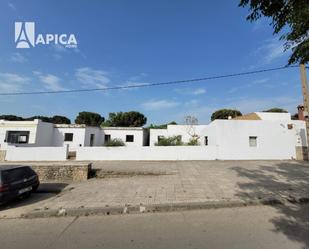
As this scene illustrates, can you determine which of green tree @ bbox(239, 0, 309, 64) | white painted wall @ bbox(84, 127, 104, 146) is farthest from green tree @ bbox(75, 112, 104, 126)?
green tree @ bbox(239, 0, 309, 64)

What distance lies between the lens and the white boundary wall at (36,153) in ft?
57.5

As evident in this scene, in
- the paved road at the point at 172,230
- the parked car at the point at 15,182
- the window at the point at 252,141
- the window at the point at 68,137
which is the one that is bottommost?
the paved road at the point at 172,230

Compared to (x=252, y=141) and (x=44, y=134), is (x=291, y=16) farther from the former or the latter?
(x=44, y=134)

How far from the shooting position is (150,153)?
669 inches

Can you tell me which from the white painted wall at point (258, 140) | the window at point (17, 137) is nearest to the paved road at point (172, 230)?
the white painted wall at point (258, 140)

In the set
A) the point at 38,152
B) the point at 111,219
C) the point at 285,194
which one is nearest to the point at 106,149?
the point at 38,152

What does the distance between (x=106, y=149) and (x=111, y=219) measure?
1225cm

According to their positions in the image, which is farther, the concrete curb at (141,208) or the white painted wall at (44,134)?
the white painted wall at (44,134)

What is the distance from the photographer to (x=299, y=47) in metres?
3.94

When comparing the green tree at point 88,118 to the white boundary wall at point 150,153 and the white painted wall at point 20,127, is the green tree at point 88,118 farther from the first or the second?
the white boundary wall at point 150,153

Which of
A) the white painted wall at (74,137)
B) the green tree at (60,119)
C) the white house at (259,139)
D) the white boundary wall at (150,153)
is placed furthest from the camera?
the green tree at (60,119)

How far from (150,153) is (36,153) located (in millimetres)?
9642

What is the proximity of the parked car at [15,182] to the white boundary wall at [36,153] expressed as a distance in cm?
1007

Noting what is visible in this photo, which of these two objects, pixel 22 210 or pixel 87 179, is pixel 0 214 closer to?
pixel 22 210
